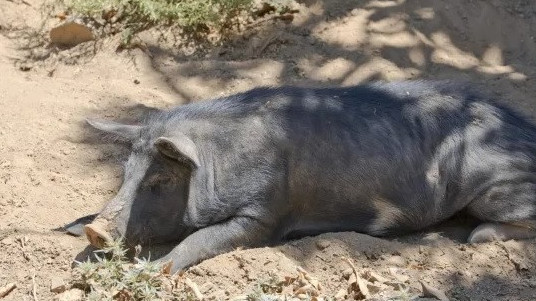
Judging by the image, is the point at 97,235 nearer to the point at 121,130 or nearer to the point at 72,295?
the point at 72,295

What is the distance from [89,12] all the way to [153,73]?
2.76 ft

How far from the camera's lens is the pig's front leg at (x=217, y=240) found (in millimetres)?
4996

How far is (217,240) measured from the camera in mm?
5121

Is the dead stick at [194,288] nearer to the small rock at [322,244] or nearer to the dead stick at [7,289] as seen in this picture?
the small rock at [322,244]

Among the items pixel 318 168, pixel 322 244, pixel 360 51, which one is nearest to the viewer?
pixel 322 244

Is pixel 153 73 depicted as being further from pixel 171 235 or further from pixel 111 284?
pixel 111 284

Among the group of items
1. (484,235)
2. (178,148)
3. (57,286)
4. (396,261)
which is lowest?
(484,235)

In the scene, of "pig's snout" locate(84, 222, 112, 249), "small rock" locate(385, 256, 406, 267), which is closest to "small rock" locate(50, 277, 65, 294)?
"pig's snout" locate(84, 222, 112, 249)

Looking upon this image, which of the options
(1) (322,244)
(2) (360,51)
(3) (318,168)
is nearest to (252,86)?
(2) (360,51)

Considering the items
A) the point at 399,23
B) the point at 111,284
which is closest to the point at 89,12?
the point at 399,23

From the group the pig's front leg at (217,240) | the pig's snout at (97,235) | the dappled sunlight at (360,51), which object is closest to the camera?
the pig's snout at (97,235)

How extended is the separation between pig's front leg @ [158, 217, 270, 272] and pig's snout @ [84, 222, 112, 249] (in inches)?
12.9

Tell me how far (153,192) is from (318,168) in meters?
1.01

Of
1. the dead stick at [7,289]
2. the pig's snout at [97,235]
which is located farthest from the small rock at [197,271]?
the dead stick at [7,289]
